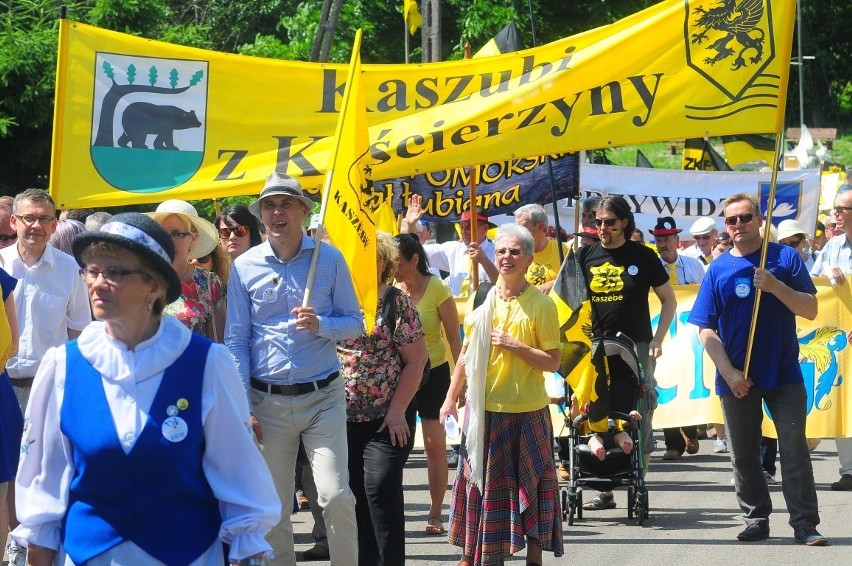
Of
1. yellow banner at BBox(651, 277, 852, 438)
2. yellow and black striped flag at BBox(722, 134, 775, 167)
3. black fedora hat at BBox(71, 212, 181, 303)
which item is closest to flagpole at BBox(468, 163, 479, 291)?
yellow and black striped flag at BBox(722, 134, 775, 167)

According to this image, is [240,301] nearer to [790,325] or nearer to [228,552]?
[228,552]

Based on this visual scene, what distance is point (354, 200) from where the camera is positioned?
7.13 m

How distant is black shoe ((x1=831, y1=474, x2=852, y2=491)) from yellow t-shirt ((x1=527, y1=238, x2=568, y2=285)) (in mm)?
2665

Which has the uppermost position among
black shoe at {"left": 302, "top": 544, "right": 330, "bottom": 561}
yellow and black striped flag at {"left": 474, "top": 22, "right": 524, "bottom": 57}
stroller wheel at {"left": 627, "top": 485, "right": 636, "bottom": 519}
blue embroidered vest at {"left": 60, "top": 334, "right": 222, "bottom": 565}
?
yellow and black striped flag at {"left": 474, "top": 22, "right": 524, "bottom": 57}

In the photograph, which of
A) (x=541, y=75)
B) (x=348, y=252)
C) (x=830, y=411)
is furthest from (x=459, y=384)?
(x=830, y=411)

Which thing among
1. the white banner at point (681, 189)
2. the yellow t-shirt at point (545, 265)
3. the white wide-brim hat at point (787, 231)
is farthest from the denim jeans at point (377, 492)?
the white banner at point (681, 189)

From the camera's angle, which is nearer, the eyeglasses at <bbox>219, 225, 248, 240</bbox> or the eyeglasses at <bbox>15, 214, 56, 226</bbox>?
the eyeglasses at <bbox>15, 214, 56, 226</bbox>

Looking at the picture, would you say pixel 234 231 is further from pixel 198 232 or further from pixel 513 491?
pixel 513 491

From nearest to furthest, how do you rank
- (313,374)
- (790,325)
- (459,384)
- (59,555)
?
(59,555)
(313,374)
(459,384)
(790,325)

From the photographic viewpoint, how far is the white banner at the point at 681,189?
1611 cm

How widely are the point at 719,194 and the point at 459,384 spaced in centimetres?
939

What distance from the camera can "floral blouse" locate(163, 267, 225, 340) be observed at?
684 cm

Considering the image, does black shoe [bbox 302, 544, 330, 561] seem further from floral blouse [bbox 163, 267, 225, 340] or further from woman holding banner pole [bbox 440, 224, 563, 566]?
floral blouse [bbox 163, 267, 225, 340]

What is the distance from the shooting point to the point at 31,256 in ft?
25.4
